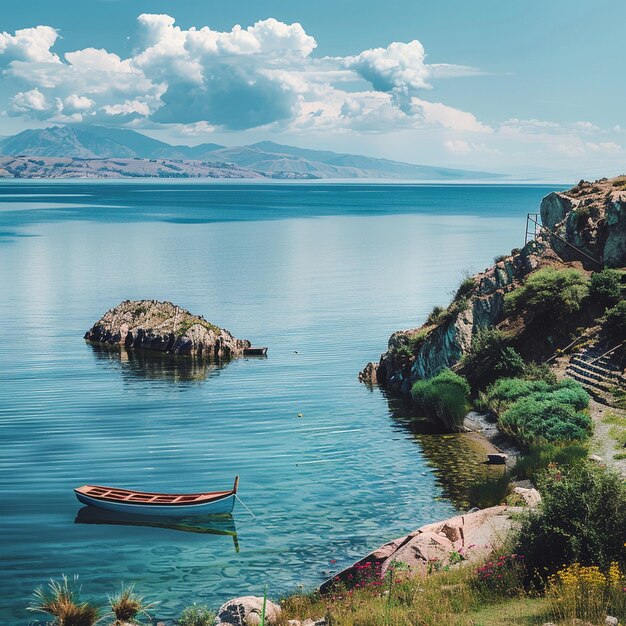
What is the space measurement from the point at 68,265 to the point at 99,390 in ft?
252

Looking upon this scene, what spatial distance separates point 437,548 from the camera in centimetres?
2650

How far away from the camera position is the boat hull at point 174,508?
35406 mm

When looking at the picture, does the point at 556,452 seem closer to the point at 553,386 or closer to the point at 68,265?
the point at 553,386

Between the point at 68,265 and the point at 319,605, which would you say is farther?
the point at 68,265

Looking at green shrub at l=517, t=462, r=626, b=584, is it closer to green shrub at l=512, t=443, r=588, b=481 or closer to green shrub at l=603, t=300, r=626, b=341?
green shrub at l=512, t=443, r=588, b=481

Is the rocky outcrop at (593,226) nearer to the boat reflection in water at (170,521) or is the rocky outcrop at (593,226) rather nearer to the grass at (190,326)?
the grass at (190,326)

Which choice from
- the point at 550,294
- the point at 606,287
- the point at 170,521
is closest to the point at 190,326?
the point at 550,294

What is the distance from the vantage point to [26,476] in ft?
138

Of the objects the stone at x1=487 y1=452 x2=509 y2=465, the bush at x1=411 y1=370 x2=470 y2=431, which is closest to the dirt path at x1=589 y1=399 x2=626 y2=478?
the stone at x1=487 y1=452 x2=509 y2=465

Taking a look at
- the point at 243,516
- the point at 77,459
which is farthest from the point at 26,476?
the point at 243,516

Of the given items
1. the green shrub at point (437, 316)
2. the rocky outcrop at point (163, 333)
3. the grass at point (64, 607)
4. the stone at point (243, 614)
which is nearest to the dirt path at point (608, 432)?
the stone at point (243, 614)

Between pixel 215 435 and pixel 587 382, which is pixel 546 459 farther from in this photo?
pixel 215 435

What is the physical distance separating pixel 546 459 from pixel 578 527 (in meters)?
17.0

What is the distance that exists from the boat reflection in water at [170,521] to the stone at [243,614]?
418 inches
